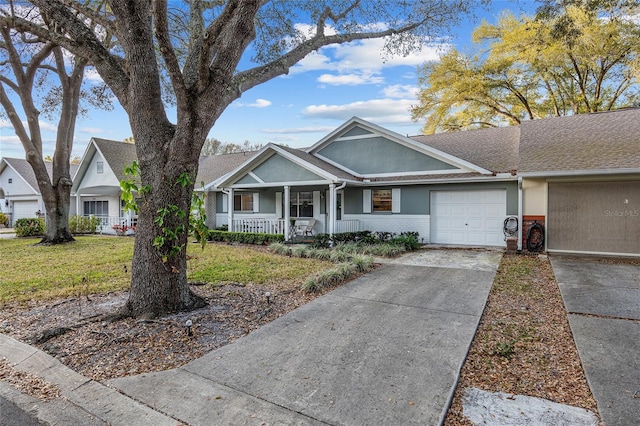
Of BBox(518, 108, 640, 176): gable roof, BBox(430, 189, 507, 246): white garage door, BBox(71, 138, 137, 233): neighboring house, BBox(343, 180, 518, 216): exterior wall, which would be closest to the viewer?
BBox(518, 108, 640, 176): gable roof

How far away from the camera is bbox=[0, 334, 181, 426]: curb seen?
2768 mm

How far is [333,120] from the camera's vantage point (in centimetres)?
2239

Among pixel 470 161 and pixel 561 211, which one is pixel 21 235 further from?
pixel 561 211

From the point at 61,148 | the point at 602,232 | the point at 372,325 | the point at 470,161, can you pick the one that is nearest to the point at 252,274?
the point at 372,325

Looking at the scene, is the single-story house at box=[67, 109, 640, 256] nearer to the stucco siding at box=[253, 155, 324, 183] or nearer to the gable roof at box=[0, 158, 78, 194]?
the stucco siding at box=[253, 155, 324, 183]

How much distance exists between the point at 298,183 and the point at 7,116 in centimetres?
1256

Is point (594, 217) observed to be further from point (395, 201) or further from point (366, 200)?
point (366, 200)

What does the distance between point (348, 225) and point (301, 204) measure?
307 cm

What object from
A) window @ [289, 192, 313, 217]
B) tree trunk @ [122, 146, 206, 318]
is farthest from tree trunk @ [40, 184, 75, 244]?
tree trunk @ [122, 146, 206, 318]

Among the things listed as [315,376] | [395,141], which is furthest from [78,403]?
[395,141]

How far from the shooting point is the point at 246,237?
14250mm

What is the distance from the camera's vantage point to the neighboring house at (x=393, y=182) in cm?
1223

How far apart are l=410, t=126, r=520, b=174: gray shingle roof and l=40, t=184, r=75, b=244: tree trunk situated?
1597cm

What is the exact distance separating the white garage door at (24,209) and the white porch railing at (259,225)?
19220 millimetres
